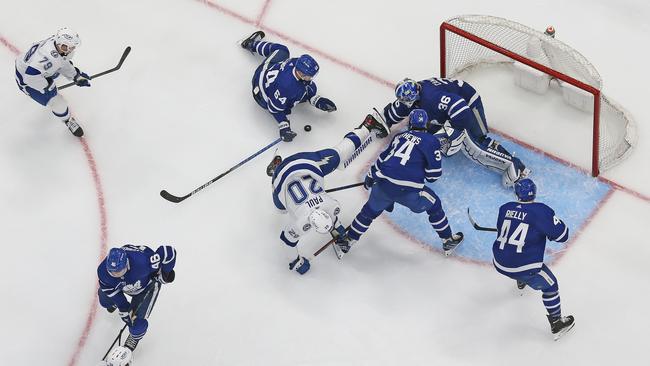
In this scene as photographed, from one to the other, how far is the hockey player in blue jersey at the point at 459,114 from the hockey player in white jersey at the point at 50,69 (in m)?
2.26

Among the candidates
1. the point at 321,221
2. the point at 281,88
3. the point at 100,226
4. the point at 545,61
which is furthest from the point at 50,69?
the point at 545,61

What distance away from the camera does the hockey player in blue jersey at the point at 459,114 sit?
6375 mm

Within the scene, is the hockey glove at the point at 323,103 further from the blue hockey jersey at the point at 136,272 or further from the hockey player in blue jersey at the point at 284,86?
the blue hockey jersey at the point at 136,272

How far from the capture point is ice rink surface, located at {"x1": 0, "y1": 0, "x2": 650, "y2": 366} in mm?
6125

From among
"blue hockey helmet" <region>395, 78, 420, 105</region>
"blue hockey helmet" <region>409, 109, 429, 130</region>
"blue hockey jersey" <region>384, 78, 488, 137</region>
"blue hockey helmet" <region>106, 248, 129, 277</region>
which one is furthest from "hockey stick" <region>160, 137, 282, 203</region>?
"blue hockey helmet" <region>409, 109, 429, 130</region>

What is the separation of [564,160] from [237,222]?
233 centimetres

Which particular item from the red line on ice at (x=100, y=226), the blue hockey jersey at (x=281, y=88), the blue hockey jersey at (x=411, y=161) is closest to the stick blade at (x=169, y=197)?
the red line on ice at (x=100, y=226)

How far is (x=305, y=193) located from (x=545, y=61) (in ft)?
6.15

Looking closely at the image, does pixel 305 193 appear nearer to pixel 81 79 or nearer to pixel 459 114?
pixel 459 114

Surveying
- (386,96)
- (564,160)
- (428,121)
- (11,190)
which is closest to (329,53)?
(386,96)

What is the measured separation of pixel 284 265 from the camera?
6.46m

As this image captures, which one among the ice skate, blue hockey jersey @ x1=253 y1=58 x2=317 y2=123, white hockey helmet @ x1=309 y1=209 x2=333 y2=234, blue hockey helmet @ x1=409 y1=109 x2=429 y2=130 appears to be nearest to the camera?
white hockey helmet @ x1=309 y1=209 x2=333 y2=234

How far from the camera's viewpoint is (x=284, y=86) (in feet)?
22.3

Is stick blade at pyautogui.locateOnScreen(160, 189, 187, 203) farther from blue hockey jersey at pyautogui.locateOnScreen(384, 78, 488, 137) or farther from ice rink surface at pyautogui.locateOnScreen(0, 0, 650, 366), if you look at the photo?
blue hockey jersey at pyautogui.locateOnScreen(384, 78, 488, 137)
